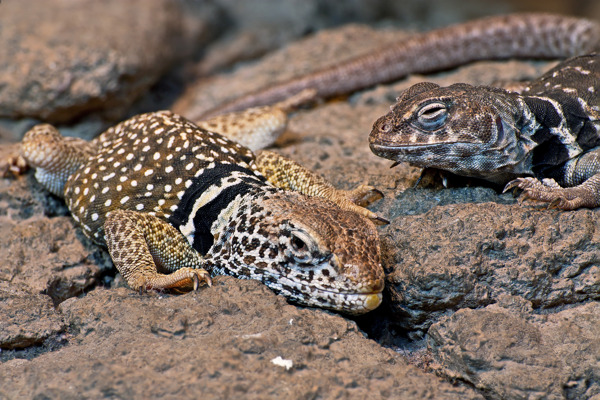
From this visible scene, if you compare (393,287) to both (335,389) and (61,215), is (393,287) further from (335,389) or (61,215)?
(61,215)

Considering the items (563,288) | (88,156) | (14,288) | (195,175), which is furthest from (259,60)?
(563,288)

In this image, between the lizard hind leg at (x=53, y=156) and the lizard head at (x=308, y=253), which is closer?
the lizard head at (x=308, y=253)

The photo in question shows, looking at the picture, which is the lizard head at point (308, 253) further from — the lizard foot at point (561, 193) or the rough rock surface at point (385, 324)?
the lizard foot at point (561, 193)

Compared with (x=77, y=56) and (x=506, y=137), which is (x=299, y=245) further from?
(x=77, y=56)

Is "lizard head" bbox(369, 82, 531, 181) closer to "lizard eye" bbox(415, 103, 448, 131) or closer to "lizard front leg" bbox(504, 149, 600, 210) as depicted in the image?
"lizard eye" bbox(415, 103, 448, 131)

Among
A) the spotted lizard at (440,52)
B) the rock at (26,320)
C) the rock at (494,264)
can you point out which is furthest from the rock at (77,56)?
the rock at (494,264)

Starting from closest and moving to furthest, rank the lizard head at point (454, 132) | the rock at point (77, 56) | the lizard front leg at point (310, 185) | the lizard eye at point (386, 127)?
the lizard head at point (454, 132) → the lizard eye at point (386, 127) → the lizard front leg at point (310, 185) → the rock at point (77, 56)
